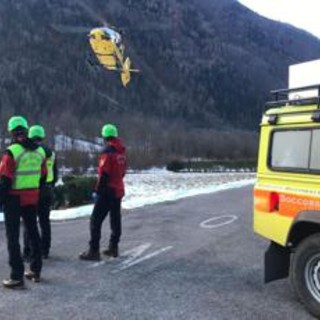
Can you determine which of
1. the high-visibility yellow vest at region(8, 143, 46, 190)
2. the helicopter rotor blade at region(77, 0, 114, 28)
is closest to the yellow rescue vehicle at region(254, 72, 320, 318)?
the high-visibility yellow vest at region(8, 143, 46, 190)

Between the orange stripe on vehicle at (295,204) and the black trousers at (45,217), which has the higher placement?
the orange stripe on vehicle at (295,204)

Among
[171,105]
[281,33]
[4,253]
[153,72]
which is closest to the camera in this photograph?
[4,253]

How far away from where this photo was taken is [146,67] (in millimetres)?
152125

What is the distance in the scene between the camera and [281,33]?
19912 cm

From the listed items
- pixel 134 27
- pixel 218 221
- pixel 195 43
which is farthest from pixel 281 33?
pixel 218 221

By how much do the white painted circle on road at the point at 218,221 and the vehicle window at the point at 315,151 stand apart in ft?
24.4

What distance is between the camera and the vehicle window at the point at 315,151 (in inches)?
272

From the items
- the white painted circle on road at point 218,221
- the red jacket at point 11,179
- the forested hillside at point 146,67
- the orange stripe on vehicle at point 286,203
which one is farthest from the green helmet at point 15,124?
the forested hillside at point 146,67

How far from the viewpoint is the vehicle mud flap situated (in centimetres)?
773

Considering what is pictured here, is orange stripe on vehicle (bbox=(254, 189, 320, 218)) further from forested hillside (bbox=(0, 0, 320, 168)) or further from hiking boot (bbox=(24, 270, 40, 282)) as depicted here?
forested hillside (bbox=(0, 0, 320, 168))

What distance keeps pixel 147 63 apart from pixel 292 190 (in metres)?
150

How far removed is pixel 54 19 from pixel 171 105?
106 feet

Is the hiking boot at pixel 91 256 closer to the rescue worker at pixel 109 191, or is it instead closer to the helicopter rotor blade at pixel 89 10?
the rescue worker at pixel 109 191

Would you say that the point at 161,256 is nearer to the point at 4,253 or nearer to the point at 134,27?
the point at 4,253
